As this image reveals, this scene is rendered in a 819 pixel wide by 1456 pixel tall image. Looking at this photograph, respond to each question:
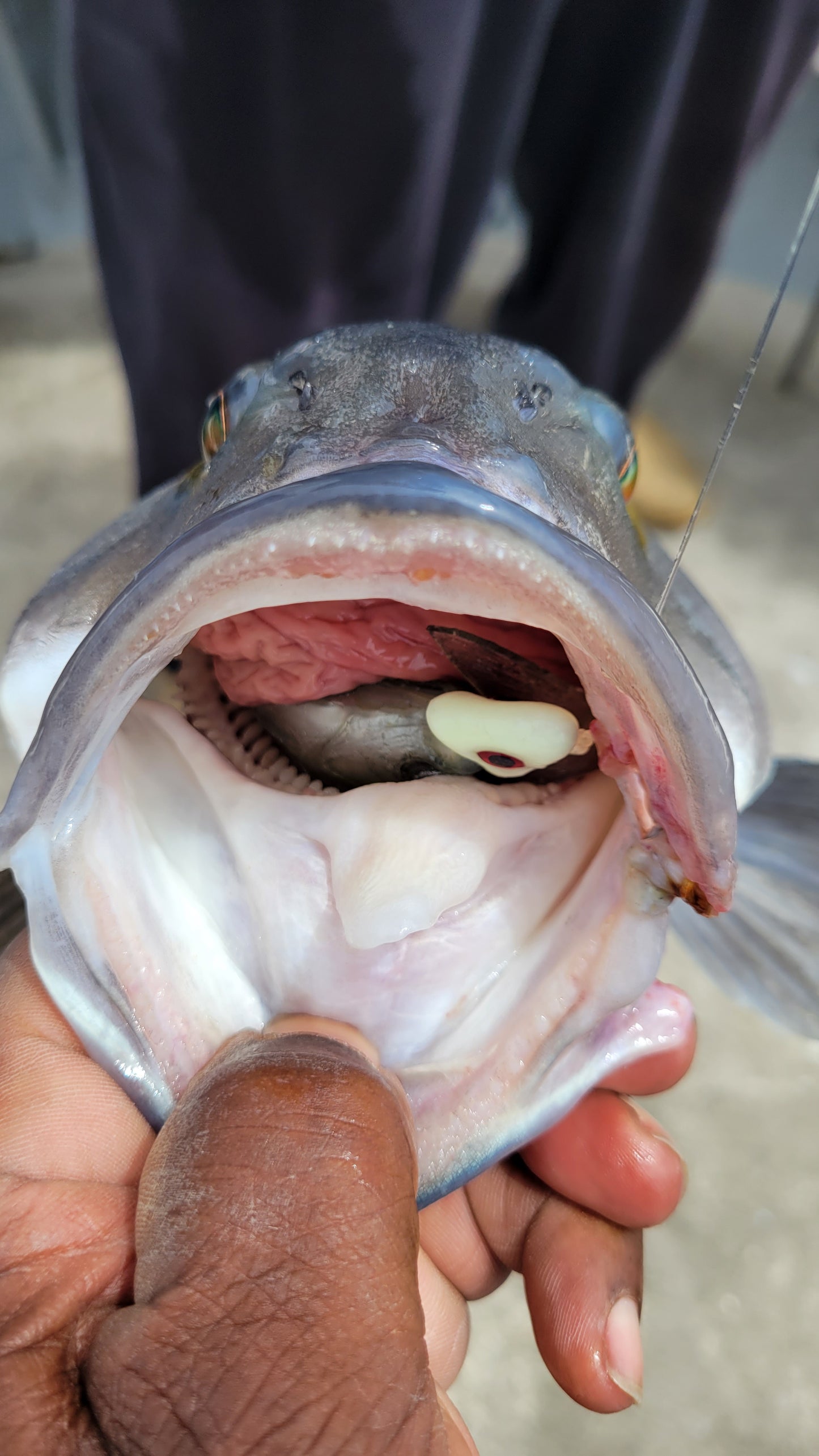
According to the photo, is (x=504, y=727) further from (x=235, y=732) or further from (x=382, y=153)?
(x=382, y=153)

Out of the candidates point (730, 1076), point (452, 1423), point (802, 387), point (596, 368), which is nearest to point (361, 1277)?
point (452, 1423)

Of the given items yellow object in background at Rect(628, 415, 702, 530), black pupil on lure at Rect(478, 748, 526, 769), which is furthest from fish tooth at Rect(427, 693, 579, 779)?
yellow object in background at Rect(628, 415, 702, 530)

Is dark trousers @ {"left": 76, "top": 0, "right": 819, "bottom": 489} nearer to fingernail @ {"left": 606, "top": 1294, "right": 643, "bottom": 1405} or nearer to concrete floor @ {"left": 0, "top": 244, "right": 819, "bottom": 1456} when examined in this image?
concrete floor @ {"left": 0, "top": 244, "right": 819, "bottom": 1456}

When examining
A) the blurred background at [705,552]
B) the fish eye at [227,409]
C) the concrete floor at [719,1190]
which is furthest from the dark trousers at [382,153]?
the fish eye at [227,409]

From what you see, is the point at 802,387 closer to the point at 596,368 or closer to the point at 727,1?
the point at 596,368

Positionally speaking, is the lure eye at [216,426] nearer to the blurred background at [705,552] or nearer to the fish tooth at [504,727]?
the fish tooth at [504,727]

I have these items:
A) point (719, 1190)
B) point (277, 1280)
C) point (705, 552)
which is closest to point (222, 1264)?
point (277, 1280)
